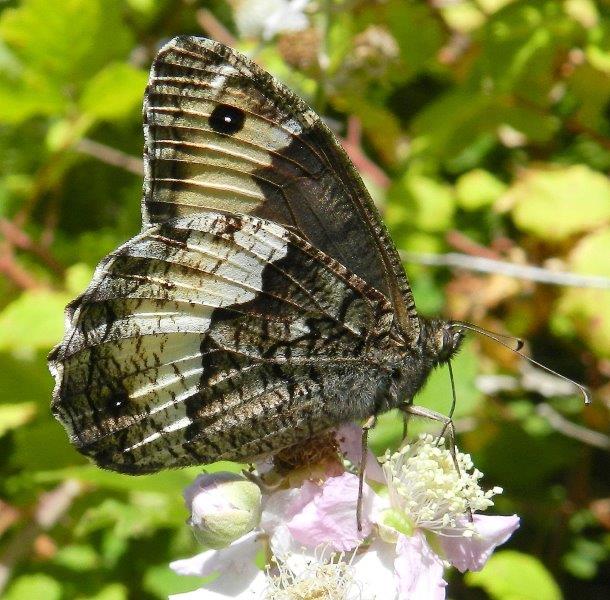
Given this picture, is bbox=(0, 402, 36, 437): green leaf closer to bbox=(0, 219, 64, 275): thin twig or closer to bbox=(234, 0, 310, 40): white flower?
bbox=(0, 219, 64, 275): thin twig

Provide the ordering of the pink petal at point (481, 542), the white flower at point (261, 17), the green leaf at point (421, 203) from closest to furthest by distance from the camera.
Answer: the pink petal at point (481, 542) → the white flower at point (261, 17) → the green leaf at point (421, 203)

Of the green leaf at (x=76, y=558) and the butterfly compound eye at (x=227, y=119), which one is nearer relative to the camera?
the butterfly compound eye at (x=227, y=119)

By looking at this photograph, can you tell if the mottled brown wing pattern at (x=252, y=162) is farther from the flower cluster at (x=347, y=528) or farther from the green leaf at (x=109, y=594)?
the green leaf at (x=109, y=594)

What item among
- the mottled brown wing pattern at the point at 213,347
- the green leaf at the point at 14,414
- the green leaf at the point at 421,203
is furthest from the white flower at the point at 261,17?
the green leaf at the point at 14,414

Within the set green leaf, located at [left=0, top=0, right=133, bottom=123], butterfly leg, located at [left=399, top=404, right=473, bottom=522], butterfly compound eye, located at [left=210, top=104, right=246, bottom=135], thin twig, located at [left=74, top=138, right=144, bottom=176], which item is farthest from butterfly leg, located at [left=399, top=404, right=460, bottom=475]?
thin twig, located at [left=74, top=138, right=144, bottom=176]

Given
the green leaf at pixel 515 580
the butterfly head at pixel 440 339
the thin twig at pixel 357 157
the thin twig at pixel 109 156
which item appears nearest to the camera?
the butterfly head at pixel 440 339

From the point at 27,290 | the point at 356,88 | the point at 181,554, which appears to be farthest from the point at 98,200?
the point at 181,554

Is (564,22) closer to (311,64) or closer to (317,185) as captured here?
(311,64)

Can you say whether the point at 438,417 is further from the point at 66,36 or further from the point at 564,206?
the point at 66,36
